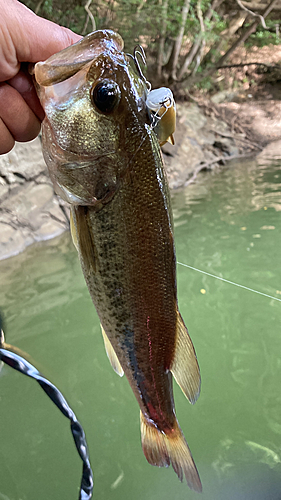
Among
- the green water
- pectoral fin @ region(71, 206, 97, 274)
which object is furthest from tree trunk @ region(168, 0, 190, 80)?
pectoral fin @ region(71, 206, 97, 274)

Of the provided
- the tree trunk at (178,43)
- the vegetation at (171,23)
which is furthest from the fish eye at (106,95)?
the tree trunk at (178,43)

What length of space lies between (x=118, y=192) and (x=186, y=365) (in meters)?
0.50

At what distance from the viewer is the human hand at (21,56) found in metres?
0.92

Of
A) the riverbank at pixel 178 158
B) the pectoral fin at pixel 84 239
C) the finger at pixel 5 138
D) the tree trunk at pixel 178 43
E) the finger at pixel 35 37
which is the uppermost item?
the finger at pixel 35 37

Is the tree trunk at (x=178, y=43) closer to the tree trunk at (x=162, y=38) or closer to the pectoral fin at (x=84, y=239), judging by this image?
the tree trunk at (x=162, y=38)

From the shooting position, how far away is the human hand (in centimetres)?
92

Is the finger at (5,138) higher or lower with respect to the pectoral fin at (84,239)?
higher

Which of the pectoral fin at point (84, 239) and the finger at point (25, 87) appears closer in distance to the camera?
the pectoral fin at point (84, 239)

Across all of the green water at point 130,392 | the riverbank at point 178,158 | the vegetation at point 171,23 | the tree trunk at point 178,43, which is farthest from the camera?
the tree trunk at point 178,43

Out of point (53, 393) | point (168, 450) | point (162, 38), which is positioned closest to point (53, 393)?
point (53, 393)

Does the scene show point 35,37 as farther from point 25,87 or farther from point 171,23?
point 171,23

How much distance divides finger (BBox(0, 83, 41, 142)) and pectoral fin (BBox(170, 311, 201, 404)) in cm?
72

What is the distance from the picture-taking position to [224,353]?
282 centimetres

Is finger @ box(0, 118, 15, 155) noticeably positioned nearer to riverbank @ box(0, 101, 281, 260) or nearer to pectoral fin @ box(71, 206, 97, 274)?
pectoral fin @ box(71, 206, 97, 274)
